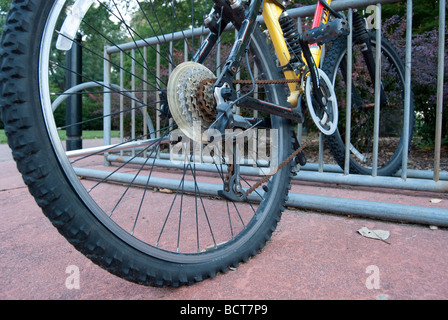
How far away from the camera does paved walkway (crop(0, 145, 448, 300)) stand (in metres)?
0.95

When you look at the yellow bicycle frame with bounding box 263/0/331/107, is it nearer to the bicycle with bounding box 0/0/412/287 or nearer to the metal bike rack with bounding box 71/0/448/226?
the bicycle with bounding box 0/0/412/287

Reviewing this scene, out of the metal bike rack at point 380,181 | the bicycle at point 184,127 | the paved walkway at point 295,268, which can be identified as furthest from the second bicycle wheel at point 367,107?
the paved walkway at point 295,268

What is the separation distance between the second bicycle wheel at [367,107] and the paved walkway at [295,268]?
0.87 m

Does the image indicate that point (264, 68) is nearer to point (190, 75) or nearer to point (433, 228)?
point (190, 75)

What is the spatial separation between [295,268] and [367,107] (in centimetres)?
173

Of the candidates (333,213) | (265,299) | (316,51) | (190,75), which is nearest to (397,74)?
(316,51)

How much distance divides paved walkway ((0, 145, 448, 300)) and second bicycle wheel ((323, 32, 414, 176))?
87cm

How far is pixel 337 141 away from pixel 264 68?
91 centimetres

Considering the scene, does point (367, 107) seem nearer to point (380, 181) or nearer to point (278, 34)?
point (380, 181)

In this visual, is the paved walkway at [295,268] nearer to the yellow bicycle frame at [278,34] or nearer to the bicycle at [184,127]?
the bicycle at [184,127]

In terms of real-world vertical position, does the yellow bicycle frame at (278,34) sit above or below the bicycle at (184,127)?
above

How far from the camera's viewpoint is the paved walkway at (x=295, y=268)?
0.95m

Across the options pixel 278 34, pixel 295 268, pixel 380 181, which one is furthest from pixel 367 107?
pixel 295 268

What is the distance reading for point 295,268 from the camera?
1.11 metres
